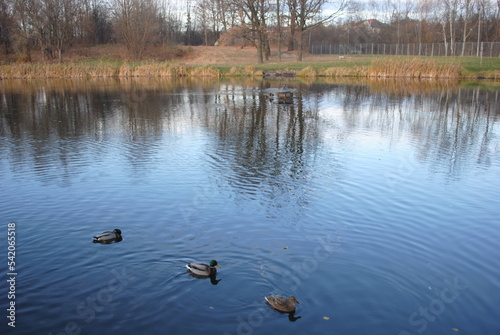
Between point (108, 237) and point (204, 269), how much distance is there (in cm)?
215

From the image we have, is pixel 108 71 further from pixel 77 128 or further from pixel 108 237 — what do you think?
pixel 108 237

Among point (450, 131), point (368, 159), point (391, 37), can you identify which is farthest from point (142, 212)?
point (391, 37)

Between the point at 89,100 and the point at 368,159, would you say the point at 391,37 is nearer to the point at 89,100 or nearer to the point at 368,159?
the point at 89,100

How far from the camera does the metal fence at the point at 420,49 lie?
5597cm

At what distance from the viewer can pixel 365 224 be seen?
9.41 meters

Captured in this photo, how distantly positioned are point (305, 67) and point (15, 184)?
39.9 metres

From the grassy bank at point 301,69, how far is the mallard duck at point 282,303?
1600 inches

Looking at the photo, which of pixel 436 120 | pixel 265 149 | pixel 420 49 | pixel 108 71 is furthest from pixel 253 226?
pixel 420 49

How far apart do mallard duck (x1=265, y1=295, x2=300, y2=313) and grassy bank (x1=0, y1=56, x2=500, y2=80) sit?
40.6 metres

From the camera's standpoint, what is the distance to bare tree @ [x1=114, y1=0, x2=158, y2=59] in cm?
5797

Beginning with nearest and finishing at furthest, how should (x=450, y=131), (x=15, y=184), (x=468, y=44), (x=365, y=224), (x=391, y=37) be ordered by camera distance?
(x=365, y=224) → (x=15, y=184) → (x=450, y=131) → (x=468, y=44) → (x=391, y=37)

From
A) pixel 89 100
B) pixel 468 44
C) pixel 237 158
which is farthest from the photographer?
pixel 468 44

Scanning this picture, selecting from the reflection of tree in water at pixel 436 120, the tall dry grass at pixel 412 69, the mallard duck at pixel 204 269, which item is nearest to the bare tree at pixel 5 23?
the tall dry grass at pixel 412 69

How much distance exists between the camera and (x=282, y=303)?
6387mm
